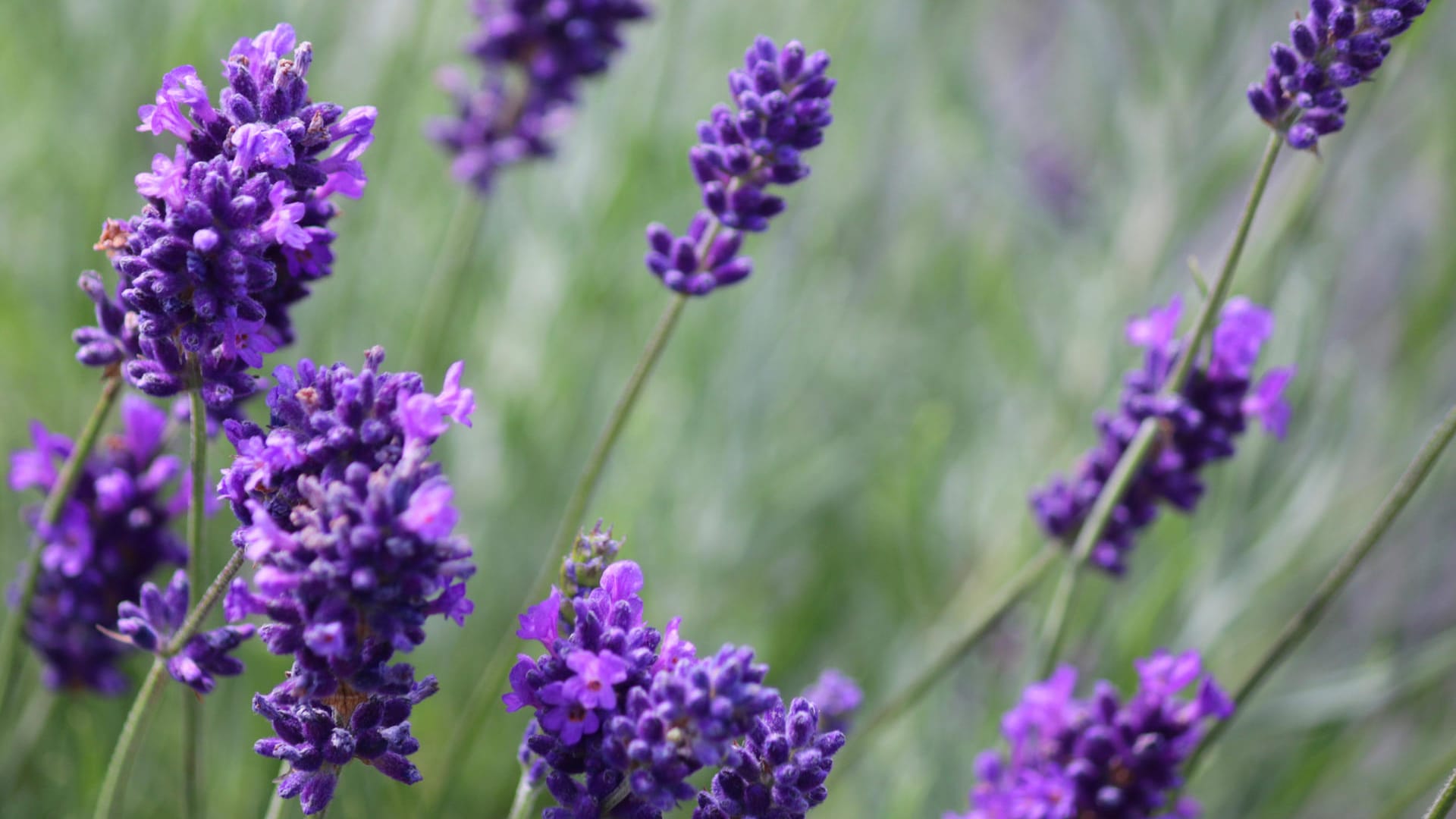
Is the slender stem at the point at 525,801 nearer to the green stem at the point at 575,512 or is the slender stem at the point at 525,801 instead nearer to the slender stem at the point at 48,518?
the green stem at the point at 575,512

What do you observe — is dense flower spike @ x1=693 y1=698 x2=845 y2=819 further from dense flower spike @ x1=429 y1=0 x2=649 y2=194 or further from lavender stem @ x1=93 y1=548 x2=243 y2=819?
dense flower spike @ x1=429 y1=0 x2=649 y2=194

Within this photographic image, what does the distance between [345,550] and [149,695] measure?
0.36m

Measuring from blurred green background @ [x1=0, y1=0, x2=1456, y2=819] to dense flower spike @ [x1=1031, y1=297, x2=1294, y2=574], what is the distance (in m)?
0.50

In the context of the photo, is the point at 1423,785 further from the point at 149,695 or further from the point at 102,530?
the point at 102,530

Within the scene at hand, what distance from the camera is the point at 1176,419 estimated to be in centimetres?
161

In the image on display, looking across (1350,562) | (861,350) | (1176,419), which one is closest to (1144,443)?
(1176,419)

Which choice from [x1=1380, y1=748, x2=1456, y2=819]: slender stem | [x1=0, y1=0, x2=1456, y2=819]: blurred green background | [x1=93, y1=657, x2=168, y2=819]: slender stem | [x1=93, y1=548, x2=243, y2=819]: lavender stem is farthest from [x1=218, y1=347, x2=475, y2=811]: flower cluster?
[x1=1380, y1=748, x2=1456, y2=819]: slender stem

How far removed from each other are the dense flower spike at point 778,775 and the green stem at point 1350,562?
0.64m

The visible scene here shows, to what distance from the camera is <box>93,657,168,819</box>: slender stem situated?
1.12m

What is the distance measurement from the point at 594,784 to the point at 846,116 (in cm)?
245

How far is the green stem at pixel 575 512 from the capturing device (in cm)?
142

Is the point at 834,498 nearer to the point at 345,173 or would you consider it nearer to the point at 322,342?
the point at 322,342

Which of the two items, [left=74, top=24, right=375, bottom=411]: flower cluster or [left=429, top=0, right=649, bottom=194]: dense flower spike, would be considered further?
[left=429, top=0, right=649, bottom=194]: dense flower spike

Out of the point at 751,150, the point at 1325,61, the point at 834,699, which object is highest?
the point at 1325,61
